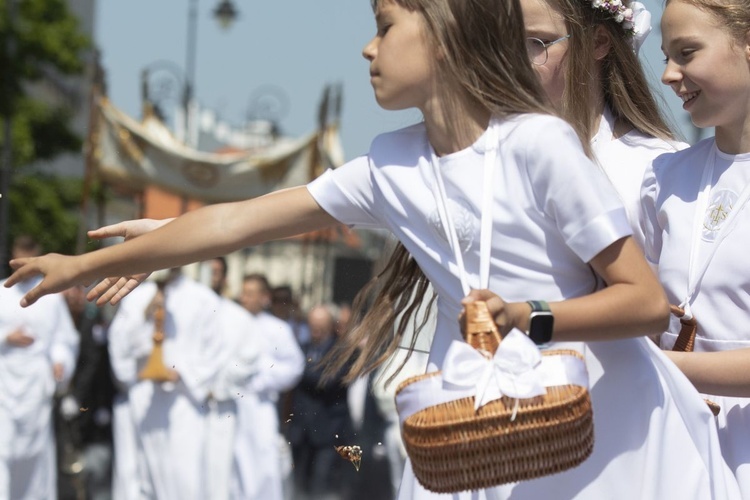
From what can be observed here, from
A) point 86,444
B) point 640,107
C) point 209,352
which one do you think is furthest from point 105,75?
point 640,107

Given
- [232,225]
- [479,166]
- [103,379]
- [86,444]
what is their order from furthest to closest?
[86,444] → [103,379] → [232,225] → [479,166]

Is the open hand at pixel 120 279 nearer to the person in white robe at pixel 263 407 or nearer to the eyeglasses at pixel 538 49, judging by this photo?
the eyeglasses at pixel 538 49

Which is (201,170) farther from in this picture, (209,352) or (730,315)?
(730,315)

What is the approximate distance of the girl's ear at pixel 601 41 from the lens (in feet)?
10.6

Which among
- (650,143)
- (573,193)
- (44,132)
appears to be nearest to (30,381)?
(650,143)

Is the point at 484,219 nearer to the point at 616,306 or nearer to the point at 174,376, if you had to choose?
the point at 616,306

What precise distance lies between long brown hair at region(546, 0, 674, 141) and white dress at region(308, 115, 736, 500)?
0.67 metres

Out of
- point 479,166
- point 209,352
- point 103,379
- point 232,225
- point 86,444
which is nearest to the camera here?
point 479,166

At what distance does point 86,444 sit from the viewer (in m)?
12.4

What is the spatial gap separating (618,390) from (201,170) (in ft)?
35.5

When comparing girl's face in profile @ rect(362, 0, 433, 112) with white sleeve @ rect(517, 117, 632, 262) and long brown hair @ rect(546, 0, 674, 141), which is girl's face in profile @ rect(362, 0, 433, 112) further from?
long brown hair @ rect(546, 0, 674, 141)

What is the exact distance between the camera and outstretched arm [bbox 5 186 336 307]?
8.70ft

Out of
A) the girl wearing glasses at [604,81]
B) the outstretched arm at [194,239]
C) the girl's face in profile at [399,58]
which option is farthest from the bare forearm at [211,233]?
the girl wearing glasses at [604,81]

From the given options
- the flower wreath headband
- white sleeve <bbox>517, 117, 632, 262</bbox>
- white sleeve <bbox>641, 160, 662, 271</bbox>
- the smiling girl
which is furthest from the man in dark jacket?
white sleeve <bbox>517, 117, 632, 262</bbox>
